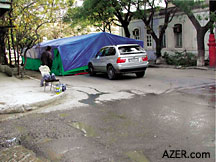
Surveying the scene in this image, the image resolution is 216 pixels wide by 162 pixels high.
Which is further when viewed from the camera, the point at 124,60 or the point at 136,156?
the point at 124,60

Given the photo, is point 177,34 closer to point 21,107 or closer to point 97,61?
point 97,61

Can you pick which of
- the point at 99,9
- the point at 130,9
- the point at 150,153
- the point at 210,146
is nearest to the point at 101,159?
the point at 150,153

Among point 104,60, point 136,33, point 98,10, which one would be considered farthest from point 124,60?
point 136,33

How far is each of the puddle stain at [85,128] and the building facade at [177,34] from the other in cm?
1617

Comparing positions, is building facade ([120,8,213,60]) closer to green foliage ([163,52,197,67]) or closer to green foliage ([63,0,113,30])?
green foliage ([163,52,197,67])

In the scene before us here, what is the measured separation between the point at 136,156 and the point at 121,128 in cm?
153

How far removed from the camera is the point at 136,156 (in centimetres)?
436

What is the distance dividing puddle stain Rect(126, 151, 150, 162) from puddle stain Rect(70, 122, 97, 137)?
1205 mm

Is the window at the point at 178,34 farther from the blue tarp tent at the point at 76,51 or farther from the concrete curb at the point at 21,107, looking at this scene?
the concrete curb at the point at 21,107

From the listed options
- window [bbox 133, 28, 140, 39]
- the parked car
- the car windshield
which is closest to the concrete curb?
the parked car

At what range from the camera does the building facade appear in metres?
22.6

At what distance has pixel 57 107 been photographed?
8211 millimetres

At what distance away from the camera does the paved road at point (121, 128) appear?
179 inches

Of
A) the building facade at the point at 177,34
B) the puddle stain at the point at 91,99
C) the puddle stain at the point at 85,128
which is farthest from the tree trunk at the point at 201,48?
the puddle stain at the point at 85,128
